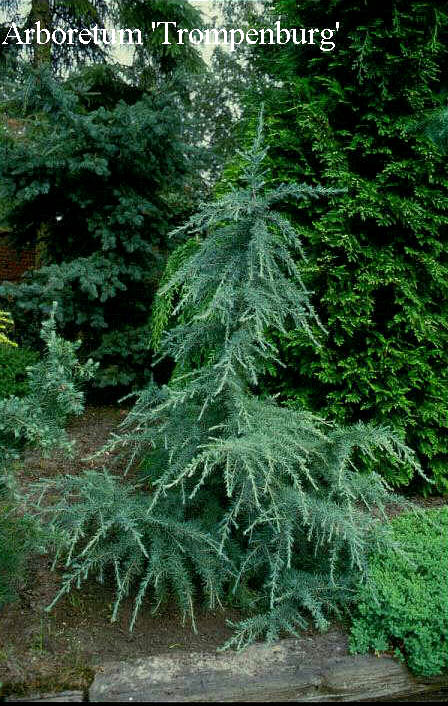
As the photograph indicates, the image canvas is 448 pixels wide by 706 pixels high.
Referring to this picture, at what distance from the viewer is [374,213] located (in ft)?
12.0

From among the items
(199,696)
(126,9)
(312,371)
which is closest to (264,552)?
(199,696)

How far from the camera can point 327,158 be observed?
3729 mm

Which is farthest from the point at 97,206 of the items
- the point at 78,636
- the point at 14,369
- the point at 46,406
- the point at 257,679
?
the point at 257,679

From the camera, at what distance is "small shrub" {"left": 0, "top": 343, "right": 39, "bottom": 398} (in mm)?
5094

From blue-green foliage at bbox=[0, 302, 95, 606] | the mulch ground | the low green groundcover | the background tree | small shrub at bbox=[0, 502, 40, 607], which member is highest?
the background tree

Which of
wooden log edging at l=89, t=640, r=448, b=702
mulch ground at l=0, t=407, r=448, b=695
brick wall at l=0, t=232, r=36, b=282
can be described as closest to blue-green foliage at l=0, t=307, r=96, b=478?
mulch ground at l=0, t=407, r=448, b=695

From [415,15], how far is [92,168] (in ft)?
10.2

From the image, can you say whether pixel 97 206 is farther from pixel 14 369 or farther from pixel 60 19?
pixel 60 19

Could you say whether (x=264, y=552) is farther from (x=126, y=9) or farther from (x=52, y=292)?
(x=126, y=9)

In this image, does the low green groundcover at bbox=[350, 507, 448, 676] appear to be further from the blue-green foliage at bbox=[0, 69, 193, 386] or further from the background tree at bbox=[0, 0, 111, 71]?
the background tree at bbox=[0, 0, 111, 71]

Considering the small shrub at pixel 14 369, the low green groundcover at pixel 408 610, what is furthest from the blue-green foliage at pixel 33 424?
the small shrub at pixel 14 369

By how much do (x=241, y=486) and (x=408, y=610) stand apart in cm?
88

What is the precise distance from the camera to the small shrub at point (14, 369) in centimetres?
509

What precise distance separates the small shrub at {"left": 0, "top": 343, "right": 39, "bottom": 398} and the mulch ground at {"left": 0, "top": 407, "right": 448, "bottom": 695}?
230cm
